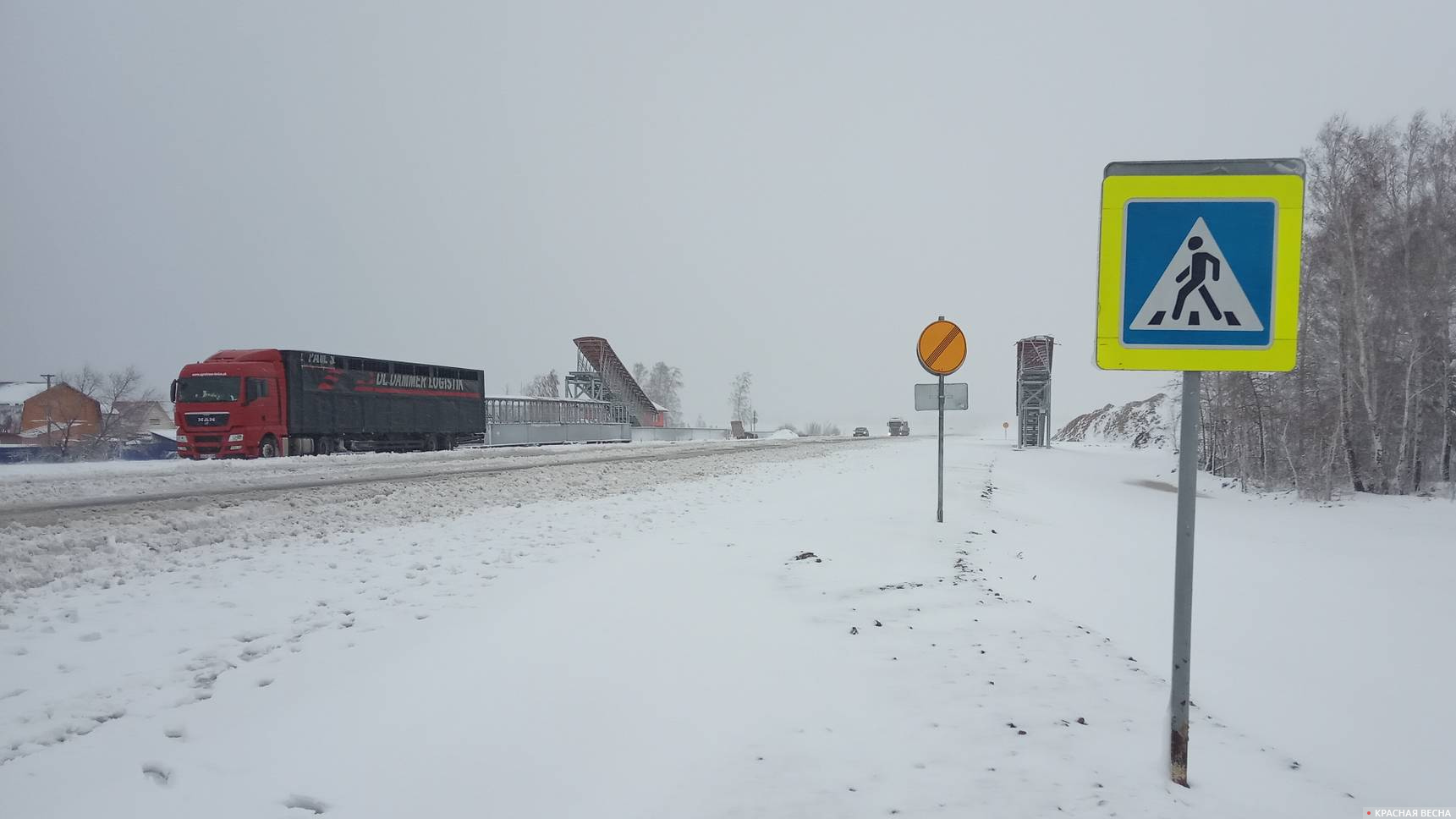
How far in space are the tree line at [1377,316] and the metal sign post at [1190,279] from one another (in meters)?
24.6

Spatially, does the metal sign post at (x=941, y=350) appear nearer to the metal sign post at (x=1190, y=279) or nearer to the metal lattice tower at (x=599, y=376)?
the metal sign post at (x=1190, y=279)

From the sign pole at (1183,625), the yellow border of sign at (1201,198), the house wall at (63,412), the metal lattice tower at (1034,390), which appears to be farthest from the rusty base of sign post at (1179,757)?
the metal lattice tower at (1034,390)

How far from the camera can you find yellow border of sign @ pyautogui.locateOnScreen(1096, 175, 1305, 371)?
2.91 m

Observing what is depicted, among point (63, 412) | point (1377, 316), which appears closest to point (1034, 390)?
point (1377, 316)

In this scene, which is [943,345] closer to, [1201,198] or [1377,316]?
[1201,198]

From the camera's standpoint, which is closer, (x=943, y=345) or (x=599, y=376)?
(x=943, y=345)

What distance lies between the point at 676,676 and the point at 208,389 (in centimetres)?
2554

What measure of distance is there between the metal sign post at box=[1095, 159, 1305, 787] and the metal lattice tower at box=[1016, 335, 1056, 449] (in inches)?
2162

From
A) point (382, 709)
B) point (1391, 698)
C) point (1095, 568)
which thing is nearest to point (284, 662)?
point (382, 709)

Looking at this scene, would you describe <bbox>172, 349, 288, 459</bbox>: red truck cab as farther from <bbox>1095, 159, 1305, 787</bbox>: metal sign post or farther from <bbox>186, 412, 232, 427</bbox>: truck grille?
<bbox>1095, 159, 1305, 787</bbox>: metal sign post

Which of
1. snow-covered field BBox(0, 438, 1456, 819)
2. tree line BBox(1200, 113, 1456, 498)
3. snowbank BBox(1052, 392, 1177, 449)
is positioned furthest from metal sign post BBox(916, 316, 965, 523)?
snowbank BBox(1052, 392, 1177, 449)

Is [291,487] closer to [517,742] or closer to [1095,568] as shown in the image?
[517,742]

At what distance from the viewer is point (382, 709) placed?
3.42m

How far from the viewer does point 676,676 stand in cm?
393
